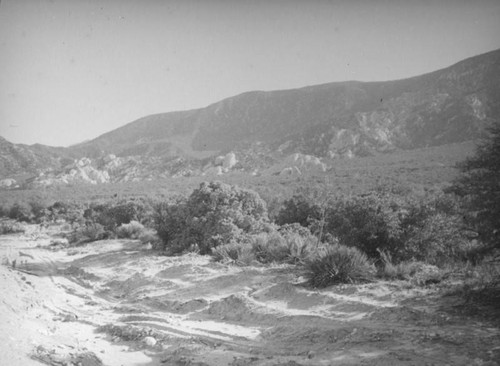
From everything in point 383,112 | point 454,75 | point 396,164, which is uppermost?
point 454,75

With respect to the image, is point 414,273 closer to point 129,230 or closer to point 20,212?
point 129,230

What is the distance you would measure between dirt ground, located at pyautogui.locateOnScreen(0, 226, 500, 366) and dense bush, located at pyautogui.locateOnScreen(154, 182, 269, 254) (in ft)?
7.81

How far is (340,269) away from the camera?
27.0 feet

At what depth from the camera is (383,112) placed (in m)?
74.1

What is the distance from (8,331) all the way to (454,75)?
87047mm

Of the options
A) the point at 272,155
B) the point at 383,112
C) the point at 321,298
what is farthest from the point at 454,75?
the point at 321,298

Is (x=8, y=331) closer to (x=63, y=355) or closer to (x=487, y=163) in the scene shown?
(x=63, y=355)

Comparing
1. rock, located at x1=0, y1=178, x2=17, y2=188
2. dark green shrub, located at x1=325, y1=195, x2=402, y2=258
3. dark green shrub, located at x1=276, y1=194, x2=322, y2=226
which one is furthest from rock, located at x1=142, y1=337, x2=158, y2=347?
rock, located at x1=0, y1=178, x2=17, y2=188

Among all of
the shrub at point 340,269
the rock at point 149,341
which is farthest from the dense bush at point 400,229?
the rock at point 149,341

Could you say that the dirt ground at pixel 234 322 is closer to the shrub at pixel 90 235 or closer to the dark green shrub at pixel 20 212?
the shrub at pixel 90 235

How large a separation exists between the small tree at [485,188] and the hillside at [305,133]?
52077mm

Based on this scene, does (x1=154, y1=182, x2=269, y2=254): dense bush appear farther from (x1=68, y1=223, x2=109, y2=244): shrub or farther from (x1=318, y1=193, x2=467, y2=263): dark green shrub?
(x1=68, y1=223, x2=109, y2=244): shrub

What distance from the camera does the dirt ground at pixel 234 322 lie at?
502 cm

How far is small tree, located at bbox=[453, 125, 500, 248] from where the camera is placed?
616 centimetres
